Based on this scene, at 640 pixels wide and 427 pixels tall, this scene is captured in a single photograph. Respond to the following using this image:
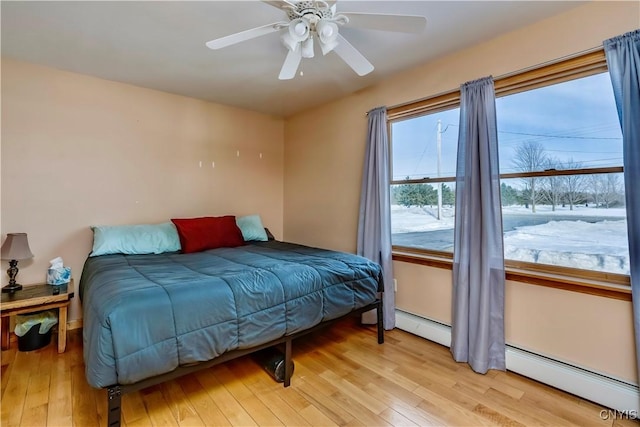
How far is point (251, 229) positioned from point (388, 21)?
2542mm

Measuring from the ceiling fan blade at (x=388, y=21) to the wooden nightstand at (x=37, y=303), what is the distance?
2.86 metres

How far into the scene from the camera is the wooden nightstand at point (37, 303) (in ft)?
7.14

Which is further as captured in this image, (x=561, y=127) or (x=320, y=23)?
(x=561, y=127)

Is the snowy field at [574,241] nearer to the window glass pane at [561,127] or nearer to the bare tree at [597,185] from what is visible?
the bare tree at [597,185]

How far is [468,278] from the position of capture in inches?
89.7

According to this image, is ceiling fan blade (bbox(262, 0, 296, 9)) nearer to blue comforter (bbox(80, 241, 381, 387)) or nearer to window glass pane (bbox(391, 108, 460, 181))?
blue comforter (bbox(80, 241, 381, 387))

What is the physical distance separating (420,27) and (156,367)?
218 cm

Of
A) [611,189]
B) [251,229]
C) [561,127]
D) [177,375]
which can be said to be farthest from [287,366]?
[561,127]

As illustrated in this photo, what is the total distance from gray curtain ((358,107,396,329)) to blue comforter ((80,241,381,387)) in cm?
35

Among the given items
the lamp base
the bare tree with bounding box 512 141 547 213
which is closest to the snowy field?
the bare tree with bounding box 512 141 547 213

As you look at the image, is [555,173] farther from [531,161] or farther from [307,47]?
[307,47]

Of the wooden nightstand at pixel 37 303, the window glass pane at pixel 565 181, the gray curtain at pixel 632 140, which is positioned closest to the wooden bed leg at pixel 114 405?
the wooden nightstand at pixel 37 303

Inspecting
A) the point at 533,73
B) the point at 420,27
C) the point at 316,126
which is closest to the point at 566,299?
the point at 533,73

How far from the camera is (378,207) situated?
2873 millimetres
